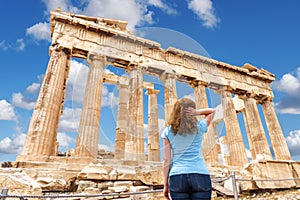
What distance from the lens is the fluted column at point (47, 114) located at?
500 inches

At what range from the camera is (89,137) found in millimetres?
14312

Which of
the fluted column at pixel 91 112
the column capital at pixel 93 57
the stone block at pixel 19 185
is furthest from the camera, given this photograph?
the column capital at pixel 93 57

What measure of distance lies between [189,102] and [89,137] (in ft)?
41.6

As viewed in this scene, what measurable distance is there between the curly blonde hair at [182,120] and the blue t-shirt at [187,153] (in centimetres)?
6

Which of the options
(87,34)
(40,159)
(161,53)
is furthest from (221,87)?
(40,159)

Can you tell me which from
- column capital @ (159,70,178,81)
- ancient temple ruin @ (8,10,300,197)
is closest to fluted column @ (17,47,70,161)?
ancient temple ruin @ (8,10,300,197)

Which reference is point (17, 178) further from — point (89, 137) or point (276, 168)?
point (276, 168)

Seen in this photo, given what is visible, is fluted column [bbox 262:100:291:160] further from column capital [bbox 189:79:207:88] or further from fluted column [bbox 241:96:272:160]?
column capital [bbox 189:79:207:88]

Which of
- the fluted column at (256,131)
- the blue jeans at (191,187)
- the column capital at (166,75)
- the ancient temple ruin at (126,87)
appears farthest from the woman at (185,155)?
the fluted column at (256,131)

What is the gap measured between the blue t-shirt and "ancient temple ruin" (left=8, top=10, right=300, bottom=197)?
623 centimetres

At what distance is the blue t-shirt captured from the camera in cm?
245

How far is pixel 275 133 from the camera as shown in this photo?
81.8ft

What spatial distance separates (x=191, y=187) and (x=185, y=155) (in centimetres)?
38

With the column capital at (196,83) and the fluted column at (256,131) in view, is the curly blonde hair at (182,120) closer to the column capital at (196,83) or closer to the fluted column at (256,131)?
the column capital at (196,83)
